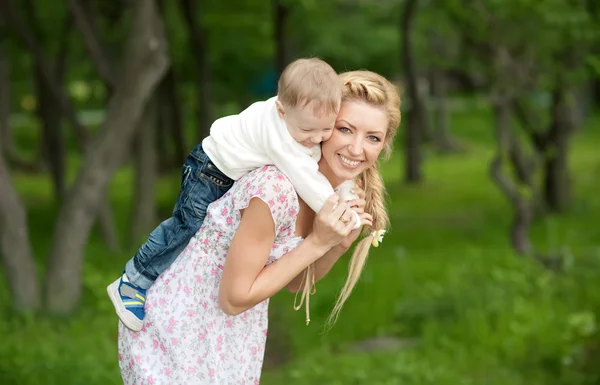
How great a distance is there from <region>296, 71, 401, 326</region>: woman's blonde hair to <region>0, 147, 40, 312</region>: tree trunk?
4.87 m

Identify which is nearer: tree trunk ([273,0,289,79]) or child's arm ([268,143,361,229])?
child's arm ([268,143,361,229])

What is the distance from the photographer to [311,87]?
2.45 metres

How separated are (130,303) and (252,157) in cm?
60

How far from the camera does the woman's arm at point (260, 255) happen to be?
2.46 metres

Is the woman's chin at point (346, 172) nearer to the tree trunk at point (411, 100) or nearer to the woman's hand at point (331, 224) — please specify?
the woman's hand at point (331, 224)

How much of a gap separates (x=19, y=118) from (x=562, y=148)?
100 feet

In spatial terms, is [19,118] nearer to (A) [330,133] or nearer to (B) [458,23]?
(B) [458,23]

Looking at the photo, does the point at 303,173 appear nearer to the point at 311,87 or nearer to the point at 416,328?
the point at 311,87

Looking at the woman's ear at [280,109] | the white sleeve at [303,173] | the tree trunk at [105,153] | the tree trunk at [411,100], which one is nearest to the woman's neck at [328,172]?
the white sleeve at [303,173]

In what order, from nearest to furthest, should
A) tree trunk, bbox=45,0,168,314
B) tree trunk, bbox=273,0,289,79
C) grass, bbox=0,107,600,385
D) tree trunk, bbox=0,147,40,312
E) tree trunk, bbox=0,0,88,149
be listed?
grass, bbox=0,107,600,385
tree trunk, bbox=0,147,40,312
tree trunk, bbox=45,0,168,314
tree trunk, bbox=0,0,88,149
tree trunk, bbox=273,0,289,79

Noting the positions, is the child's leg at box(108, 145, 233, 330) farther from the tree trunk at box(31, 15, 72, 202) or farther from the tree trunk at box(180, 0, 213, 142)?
the tree trunk at box(31, 15, 72, 202)

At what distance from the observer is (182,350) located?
8.82 feet

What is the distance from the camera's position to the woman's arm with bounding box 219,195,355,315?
246cm

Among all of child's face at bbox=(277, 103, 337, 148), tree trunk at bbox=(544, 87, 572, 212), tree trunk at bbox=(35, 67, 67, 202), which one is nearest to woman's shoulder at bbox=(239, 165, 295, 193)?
child's face at bbox=(277, 103, 337, 148)
